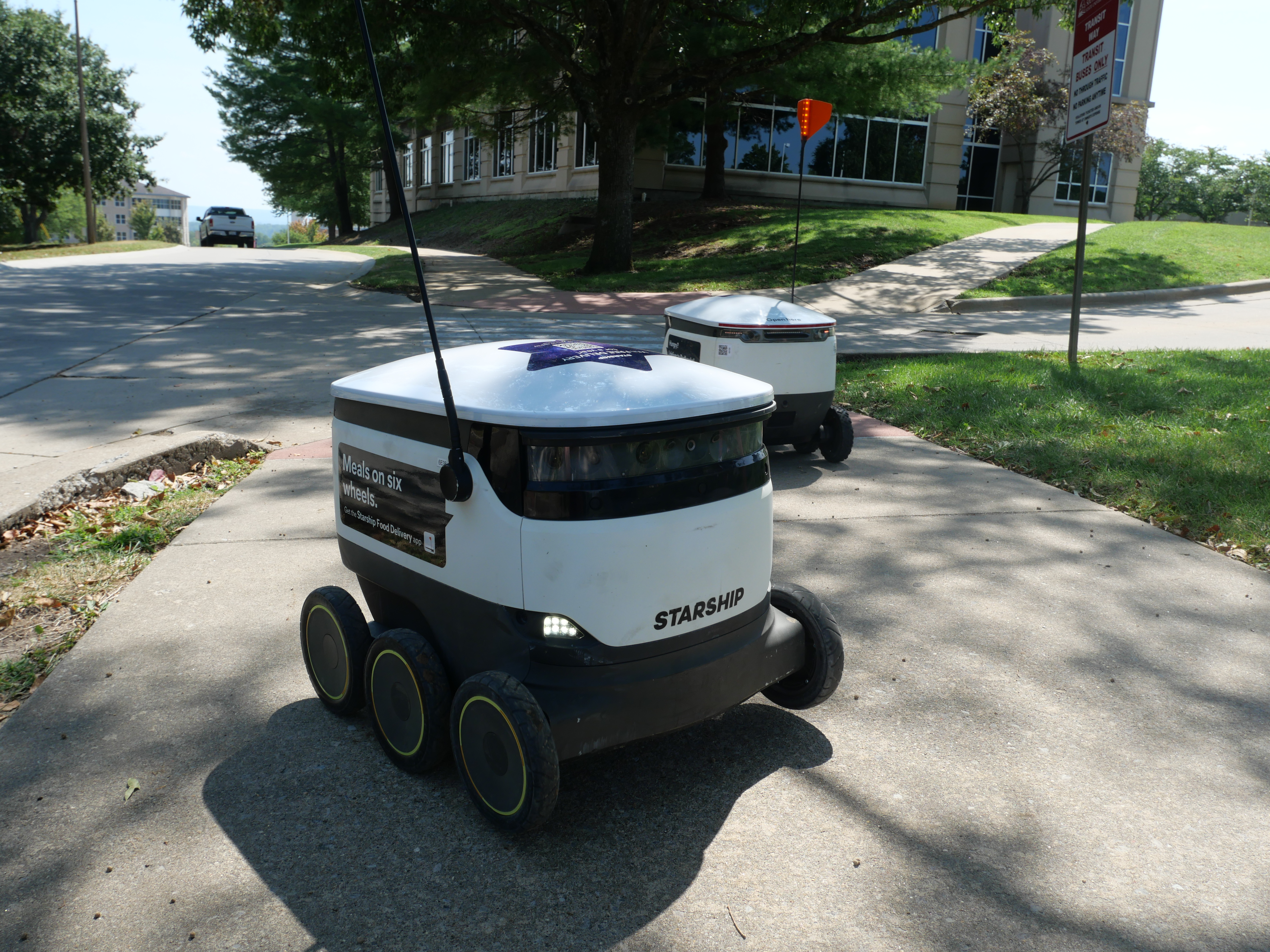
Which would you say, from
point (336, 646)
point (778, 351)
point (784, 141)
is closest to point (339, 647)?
point (336, 646)

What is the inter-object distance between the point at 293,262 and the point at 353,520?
78.4ft

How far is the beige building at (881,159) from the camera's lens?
3131 cm

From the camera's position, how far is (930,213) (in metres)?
26.6

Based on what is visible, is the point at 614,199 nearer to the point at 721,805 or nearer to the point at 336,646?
the point at 336,646

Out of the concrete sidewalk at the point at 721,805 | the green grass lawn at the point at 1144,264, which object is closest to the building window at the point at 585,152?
the green grass lawn at the point at 1144,264

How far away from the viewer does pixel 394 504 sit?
2875 mm

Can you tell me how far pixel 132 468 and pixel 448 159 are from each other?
46.9 metres

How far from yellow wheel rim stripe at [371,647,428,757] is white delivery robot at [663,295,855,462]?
379 cm

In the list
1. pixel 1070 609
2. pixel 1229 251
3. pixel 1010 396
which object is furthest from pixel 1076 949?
pixel 1229 251

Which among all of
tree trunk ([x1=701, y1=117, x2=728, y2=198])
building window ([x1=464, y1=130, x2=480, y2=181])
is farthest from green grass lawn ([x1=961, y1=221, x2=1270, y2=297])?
building window ([x1=464, y1=130, x2=480, y2=181])

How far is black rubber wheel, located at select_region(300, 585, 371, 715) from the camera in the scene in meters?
3.00

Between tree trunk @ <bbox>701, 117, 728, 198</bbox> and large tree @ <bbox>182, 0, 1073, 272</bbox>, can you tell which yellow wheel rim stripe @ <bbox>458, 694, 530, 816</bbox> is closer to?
large tree @ <bbox>182, 0, 1073, 272</bbox>

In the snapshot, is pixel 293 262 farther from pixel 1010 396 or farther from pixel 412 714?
pixel 412 714

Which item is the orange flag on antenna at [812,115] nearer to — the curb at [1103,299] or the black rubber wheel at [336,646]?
the curb at [1103,299]
